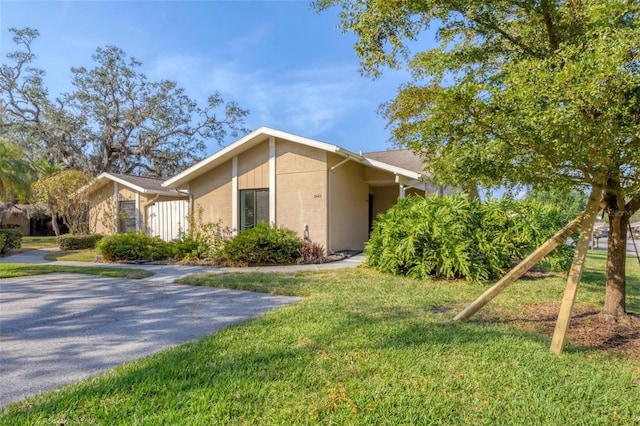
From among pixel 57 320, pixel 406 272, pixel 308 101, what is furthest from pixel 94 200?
pixel 406 272

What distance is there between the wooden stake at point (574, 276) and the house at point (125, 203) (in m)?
14.6

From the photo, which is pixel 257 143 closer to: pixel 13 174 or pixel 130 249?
pixel 130 249

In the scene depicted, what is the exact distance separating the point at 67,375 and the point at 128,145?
31.1 m

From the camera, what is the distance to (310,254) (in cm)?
1075

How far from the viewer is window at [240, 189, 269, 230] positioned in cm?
1265

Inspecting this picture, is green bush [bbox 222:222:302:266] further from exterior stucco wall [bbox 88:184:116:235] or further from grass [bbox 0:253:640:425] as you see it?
exterior stucco wall [bbox 88:184:116:235]

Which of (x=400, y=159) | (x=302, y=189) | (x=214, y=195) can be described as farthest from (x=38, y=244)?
(x=400, y=159)

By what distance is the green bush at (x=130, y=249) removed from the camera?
37.2 ft

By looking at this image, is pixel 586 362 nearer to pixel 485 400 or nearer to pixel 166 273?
pixel 485 400

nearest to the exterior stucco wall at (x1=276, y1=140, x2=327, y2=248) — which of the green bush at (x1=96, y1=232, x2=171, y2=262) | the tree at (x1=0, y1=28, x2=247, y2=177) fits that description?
the green bush at (x1=96, y1=232, x2=171, y2=262)

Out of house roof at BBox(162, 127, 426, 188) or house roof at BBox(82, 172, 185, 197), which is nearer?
house roof at BBox(162, 127, 426, 188)

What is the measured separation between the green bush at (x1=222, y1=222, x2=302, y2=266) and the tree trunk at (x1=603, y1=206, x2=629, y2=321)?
298 inches

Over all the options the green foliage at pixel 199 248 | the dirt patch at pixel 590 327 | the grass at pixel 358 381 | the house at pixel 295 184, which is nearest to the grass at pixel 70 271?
the green foliage at pixel 199 248

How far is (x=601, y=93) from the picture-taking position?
2.87m
